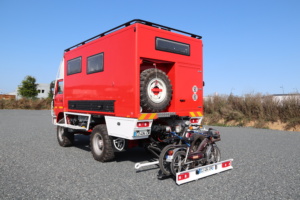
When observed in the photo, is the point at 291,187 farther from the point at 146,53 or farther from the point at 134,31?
the point at 134,31

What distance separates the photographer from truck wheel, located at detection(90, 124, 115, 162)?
6020 mm

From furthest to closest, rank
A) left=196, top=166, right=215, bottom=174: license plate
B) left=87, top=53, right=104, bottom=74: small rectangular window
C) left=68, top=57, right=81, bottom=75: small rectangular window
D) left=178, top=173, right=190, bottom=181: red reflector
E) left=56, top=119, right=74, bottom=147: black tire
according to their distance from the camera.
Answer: left=56, top=119, right=74, bottom=147: black tire, left=68, top=57, right=81, bottom=75: small rectangular window, left=87, top=53, right=104, bottom=74: small rectangular window, left=196, top=166, right=215, bottom=174: license plate, left=178, top=173, right=190, bottom=181: red reflector

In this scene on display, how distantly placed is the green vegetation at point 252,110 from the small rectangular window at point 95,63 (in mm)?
10876

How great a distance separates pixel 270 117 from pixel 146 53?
1122 centimetres

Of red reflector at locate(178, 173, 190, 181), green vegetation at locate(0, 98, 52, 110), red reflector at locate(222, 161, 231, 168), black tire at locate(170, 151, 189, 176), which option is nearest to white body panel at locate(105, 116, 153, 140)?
black tire at locate(170, 151, 189, 176)

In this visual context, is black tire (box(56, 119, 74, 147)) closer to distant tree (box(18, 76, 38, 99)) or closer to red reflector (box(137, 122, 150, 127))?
red reflector (box(137, 122, 150, 127))

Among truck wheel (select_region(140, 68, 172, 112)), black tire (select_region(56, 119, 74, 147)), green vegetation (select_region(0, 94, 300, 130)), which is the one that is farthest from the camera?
green vegetation (select_region(0, 94, 300, 130))

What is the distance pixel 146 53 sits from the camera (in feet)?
18.3

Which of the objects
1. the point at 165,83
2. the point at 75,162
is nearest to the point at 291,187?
the point at 165,83

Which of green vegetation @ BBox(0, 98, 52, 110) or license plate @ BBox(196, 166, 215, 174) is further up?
green vegetation @ BBox(0, 98, 52, 110)

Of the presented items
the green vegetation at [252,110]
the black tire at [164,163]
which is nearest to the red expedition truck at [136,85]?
the black tire at [164,163]

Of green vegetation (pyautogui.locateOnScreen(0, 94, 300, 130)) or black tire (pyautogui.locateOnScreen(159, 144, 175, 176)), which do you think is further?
green vegetation (pyautogui.locateOnScreen(0, 94, 300, 130))

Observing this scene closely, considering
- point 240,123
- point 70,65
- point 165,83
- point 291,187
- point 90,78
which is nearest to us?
point 291,187

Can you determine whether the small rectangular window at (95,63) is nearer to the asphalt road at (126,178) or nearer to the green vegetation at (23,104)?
the asphalt road at (126,178)
